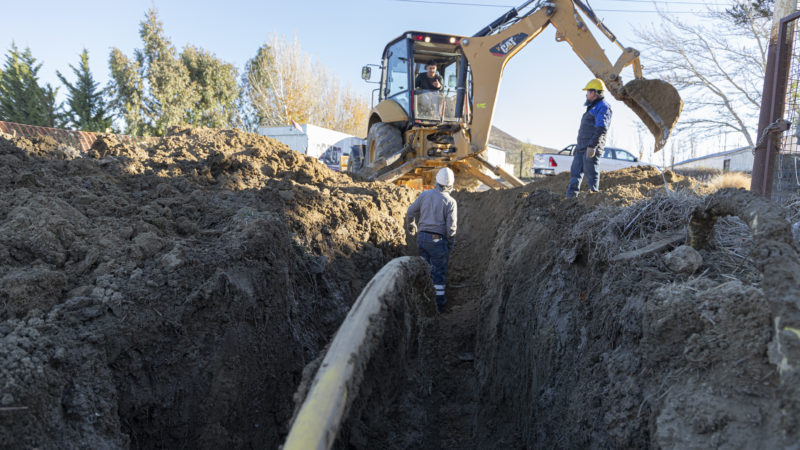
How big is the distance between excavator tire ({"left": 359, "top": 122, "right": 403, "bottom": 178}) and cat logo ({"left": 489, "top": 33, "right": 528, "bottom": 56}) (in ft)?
8.12

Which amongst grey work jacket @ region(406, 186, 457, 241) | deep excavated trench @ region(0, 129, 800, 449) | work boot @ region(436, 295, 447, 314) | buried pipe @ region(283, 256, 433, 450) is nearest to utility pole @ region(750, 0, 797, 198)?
deep excavated trench @ region(0, 129, 800, 449)

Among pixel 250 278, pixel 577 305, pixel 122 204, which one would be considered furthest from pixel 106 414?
pixel 577 305

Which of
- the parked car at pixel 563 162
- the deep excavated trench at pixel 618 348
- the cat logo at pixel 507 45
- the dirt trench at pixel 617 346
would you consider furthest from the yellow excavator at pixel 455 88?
the parked car at pixel 563 162

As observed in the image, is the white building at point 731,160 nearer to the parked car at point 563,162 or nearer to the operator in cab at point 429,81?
the parked car at point 563,162

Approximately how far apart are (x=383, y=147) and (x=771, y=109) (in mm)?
6287

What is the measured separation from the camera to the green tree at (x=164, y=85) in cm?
2277

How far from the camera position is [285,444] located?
196 centimetres

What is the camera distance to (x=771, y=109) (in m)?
4.87

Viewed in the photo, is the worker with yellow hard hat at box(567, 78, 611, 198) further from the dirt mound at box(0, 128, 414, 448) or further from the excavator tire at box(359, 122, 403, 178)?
the dirt mound at box(0, 128, 414, 448)

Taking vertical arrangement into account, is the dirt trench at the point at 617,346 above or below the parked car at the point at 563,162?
below

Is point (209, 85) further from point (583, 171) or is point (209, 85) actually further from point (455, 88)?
point (583, 171)

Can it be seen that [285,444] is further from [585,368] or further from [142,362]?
[585,368]

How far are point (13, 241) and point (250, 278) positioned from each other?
140 cm

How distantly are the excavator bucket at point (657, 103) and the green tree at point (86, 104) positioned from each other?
24261 millimetres
